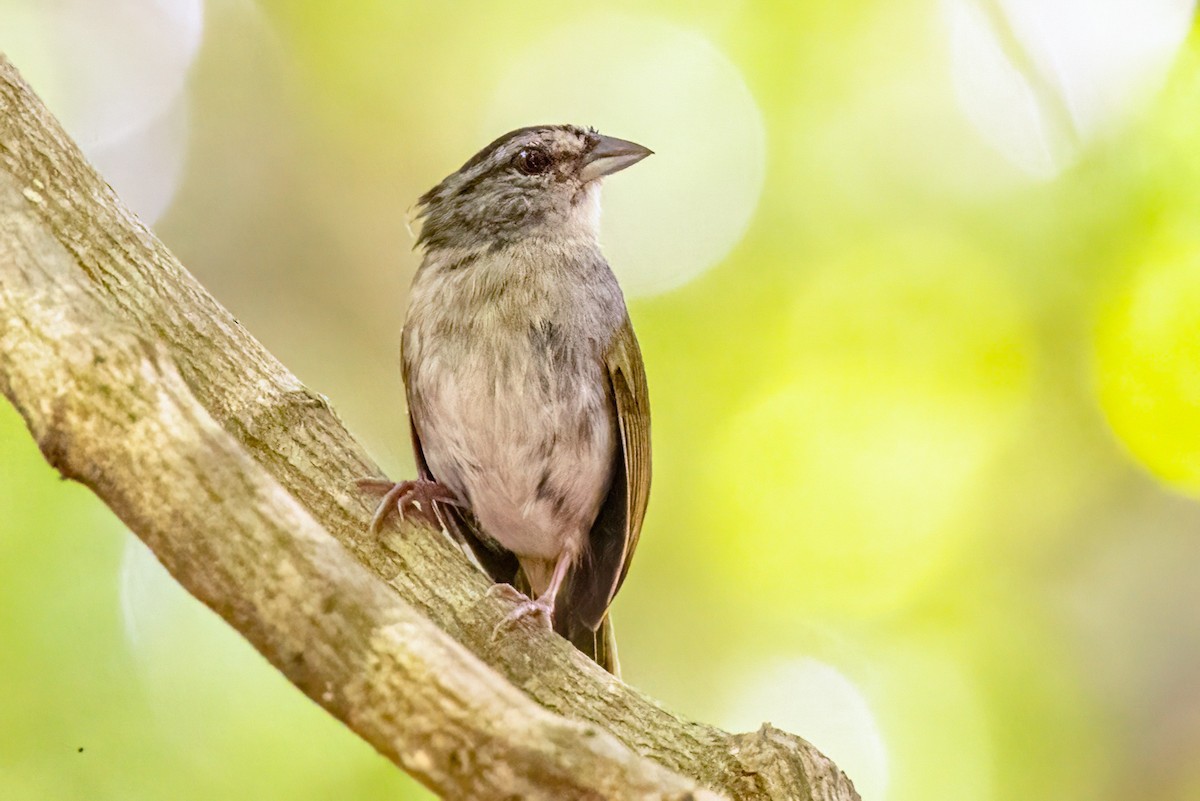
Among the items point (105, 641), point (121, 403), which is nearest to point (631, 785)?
point (121, 403)

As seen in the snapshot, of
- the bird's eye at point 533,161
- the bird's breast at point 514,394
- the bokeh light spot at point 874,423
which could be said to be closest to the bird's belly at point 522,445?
the bird's breast at point 514,394

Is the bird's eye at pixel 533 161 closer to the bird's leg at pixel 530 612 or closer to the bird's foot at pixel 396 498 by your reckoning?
the bird's foot at pixel 396 498

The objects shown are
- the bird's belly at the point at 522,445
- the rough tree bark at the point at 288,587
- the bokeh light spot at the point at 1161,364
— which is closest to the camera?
the rough tree bark at the point at 288,587

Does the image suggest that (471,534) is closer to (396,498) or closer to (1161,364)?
(396,498)

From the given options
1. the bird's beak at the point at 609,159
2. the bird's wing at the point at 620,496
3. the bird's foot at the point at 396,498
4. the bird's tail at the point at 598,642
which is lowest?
the bird's foot at the point at 396,498

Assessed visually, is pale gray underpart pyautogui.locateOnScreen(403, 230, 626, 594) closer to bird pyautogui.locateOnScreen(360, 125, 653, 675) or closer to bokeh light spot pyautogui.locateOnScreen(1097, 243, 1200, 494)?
bird pyautogui.locateOnScreen(360, 125, 653, 675)

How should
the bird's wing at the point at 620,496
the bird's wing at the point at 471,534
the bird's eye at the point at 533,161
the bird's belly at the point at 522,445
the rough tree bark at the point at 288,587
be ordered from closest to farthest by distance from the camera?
the rough tree bark at the point at 288,587 < the bird's belly at the point at 522,445 < the bird's wing at the point at 620,496 < the bird's wing at the point at 471,534 < the bird's eye at the point at 533,161

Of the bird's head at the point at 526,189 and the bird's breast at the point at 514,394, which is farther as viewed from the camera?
the bird's head at the point at 526,189

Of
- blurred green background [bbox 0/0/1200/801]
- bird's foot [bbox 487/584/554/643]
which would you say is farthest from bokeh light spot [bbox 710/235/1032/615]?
bird's foot [bbox 487/584/554/643]
